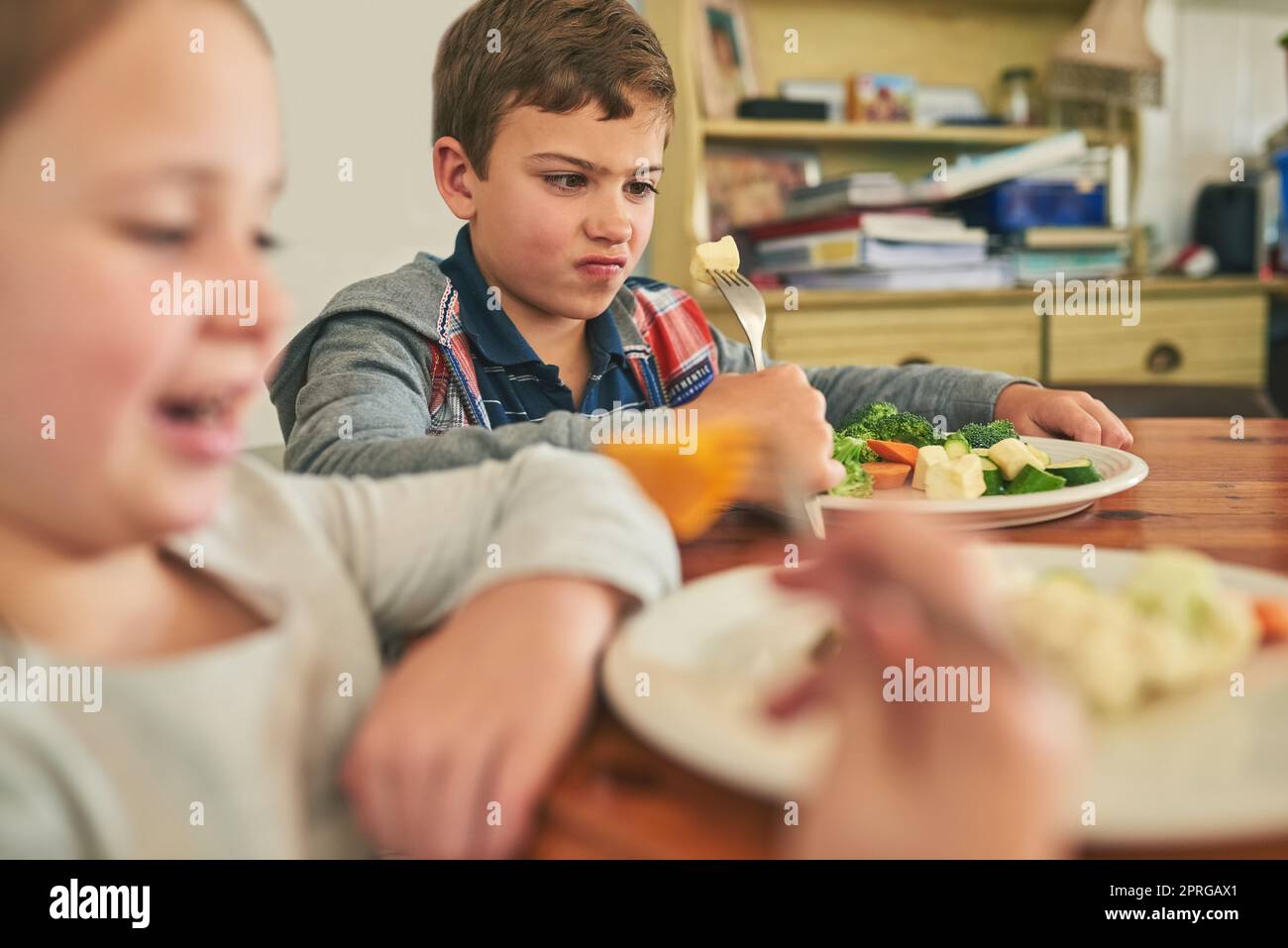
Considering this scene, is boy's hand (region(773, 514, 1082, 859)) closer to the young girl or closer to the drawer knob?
the young girl

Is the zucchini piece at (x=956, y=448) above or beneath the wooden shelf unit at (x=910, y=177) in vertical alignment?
beneath

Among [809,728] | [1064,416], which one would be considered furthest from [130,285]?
[1064,416]

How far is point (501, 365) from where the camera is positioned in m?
1.23

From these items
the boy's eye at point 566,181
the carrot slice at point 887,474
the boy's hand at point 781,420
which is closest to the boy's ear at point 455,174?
the boy's eye at point 566,181

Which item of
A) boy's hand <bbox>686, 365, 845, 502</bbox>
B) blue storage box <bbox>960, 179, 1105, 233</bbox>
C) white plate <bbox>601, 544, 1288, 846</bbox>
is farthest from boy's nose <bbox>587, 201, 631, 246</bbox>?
blue storage box <bbox>960, 179, 1105, 233</bbox>

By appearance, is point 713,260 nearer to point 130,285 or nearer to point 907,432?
point 907,432

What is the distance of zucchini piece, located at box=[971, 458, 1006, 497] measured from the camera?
883 mm

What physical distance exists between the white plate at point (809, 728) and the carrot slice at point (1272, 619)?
1 cm

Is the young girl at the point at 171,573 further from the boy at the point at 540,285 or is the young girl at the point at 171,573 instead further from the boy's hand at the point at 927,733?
the boy at the point at 540,285

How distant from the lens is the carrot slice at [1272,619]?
465 mm

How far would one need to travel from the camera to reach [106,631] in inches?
16.6

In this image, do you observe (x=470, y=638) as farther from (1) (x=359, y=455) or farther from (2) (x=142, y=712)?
(1) (x=359, y=455)

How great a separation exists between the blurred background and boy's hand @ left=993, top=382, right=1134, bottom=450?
1.08m

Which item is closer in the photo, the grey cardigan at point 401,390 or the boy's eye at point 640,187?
the grey cardigan at point 401,390
